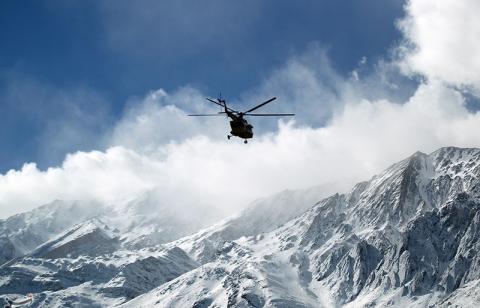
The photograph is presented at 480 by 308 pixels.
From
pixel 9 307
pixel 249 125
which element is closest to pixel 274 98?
pixel 249 125

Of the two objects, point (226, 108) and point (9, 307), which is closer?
point (226, 108)

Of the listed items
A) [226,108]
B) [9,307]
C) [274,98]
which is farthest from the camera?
[9,307]

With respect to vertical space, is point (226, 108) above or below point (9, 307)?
above

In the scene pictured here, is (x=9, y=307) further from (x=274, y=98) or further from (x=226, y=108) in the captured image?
(x=274, y=98)

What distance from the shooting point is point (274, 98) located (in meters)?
102

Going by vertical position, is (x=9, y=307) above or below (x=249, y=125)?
below

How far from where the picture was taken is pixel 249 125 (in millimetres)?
113688

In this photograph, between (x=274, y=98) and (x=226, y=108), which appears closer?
(x=274, y=98)

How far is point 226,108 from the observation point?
11238 cm

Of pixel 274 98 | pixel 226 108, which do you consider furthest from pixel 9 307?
pixel 274 98

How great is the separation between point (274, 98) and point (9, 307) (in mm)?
68991

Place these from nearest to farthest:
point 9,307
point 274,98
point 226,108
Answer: point 274,98 → point 226,108 → point 9,307

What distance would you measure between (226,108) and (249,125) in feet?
17.0

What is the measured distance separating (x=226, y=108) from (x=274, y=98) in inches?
522
